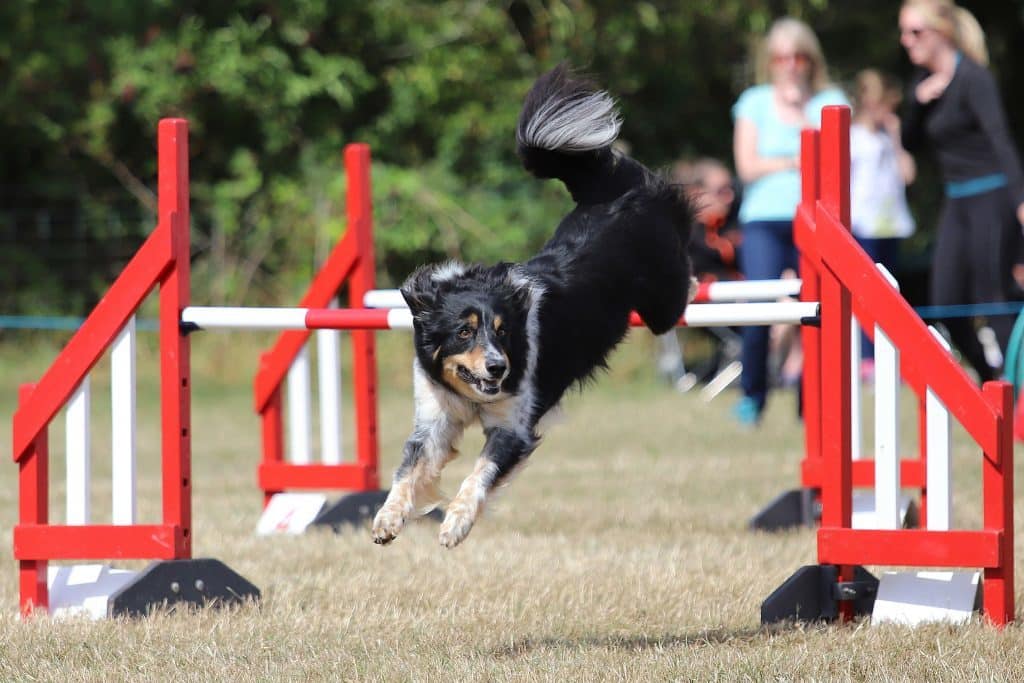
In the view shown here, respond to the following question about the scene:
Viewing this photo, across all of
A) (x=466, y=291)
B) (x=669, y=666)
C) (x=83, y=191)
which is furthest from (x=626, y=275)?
(x=83, y=191)

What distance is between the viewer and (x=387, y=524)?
144 inches

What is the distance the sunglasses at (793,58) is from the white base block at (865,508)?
2317mm

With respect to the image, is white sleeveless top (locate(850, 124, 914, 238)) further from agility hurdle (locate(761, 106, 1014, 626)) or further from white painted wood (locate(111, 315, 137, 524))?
white painted wood (locate(111, 315, 137, 524))

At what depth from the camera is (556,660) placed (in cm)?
365

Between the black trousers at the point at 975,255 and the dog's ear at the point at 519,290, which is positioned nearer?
the dog's ear at the point at 519,290

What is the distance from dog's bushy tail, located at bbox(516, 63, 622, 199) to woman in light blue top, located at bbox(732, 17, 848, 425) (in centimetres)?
290

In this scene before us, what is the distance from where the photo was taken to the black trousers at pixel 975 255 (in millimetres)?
6910

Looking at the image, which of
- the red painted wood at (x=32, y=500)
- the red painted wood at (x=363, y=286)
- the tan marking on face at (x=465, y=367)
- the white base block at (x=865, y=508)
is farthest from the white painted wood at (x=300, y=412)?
the tan marking on face at (x=465, y=367)

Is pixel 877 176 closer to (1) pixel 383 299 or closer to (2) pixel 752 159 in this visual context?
(2) pixel 752 159

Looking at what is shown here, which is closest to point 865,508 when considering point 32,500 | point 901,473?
point 901,473

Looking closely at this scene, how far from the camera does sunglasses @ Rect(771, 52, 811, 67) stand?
729 cm

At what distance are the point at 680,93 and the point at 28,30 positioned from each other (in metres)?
6.15

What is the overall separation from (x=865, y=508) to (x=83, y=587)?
2649mm

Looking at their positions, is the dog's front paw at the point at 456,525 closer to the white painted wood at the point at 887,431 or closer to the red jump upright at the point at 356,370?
the white painted wood at the point at 887,431
